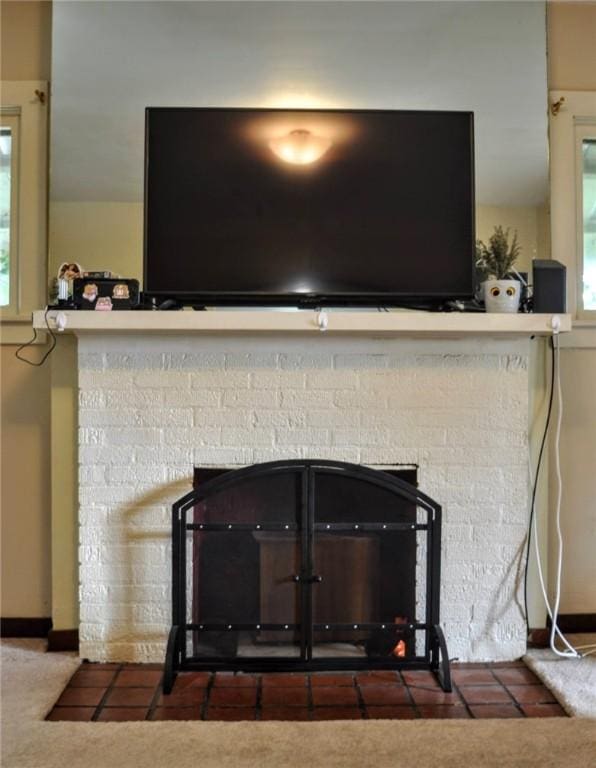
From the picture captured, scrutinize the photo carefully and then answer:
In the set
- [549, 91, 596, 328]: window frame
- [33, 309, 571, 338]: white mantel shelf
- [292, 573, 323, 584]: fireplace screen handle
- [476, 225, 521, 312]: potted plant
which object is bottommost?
[292, 573, 323, 584]: fireplace screen handle

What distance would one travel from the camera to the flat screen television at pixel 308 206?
196 centimetres

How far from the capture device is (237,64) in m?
2.11

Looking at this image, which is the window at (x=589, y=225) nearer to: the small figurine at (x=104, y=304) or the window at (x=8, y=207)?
the small figurine at (x=104, y=304)

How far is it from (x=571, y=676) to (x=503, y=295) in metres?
1.22

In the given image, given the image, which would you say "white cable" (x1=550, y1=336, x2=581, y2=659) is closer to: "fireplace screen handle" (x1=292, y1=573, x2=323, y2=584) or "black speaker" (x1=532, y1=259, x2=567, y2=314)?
"black speaker" (x1=532, y1=259, x2=567, y2=314)

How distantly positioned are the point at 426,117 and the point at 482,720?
1.82 m

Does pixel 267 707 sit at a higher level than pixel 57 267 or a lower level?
lower

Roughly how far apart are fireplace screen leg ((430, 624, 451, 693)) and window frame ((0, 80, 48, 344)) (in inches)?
67.0

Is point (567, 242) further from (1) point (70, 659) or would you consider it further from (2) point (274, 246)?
(1) point (70, 659)

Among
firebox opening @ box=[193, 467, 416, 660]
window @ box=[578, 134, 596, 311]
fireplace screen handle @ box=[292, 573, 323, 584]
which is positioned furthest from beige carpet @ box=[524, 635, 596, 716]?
window @ box=[578, 134, 596, 311]

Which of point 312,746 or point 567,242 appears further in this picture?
point 567,242

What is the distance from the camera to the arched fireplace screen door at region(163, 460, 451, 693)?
1913mm

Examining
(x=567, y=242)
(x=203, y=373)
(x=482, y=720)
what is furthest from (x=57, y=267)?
(x=482, y=720)

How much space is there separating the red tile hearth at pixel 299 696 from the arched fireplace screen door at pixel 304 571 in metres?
0.05
